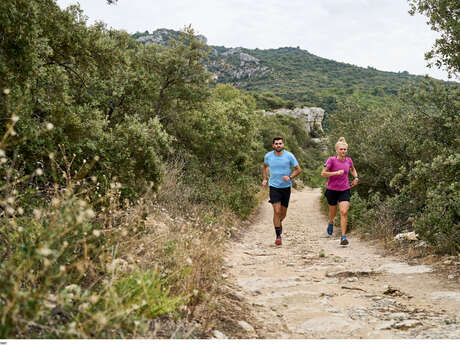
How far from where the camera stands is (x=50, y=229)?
2.26 metres

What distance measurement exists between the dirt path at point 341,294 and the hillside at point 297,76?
218ft

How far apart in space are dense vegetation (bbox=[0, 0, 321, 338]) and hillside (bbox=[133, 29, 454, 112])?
6210 centimetres

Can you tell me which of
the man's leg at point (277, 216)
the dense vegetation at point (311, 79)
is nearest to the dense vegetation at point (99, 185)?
the man's leg at point (277, 216)

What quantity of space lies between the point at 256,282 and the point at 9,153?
3.90m

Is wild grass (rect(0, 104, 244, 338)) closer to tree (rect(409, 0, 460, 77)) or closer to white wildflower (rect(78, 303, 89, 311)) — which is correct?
white wildflower (rect(78, 303, 89, 311))

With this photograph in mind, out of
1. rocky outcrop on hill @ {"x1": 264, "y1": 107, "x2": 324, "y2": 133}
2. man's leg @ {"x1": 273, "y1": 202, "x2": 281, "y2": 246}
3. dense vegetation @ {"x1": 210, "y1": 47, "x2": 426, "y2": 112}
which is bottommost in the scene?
man's leg @ {"x1": 273, "y1": 202, "x2": 281, "y2": 246}

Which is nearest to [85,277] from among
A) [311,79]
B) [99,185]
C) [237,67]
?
[99,185]

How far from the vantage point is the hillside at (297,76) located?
76125 millimetres

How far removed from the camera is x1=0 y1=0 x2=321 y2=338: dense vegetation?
7.29ft

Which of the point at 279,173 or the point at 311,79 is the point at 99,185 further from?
the point at 311,79

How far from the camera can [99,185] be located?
5094 mm

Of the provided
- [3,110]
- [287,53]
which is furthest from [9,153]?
[287,53]

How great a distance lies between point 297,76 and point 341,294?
98026 mm

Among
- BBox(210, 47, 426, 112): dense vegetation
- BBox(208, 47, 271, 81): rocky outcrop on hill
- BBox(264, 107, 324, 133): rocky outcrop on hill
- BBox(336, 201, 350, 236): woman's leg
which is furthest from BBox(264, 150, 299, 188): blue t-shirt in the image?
BBox(208, 47, 271, 81): rocky outcrop on hill
